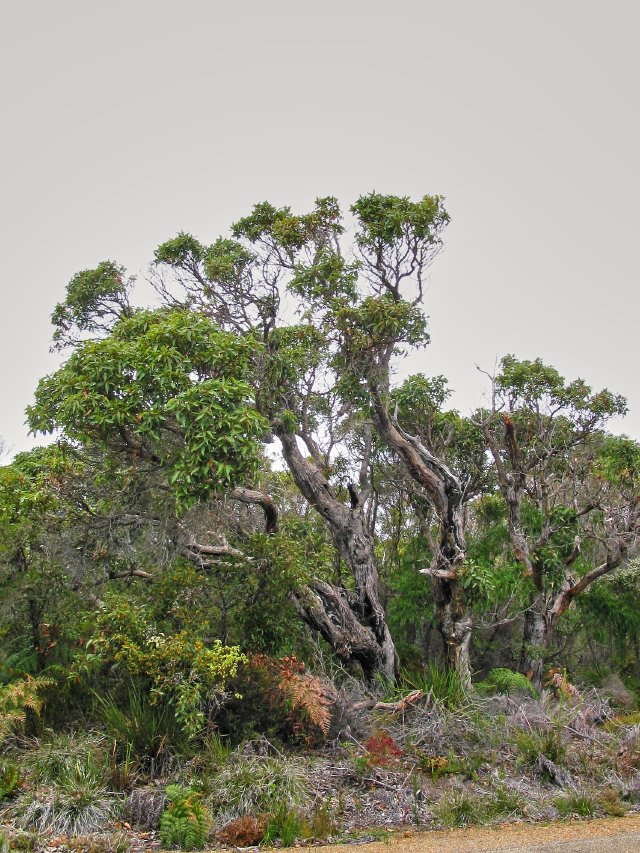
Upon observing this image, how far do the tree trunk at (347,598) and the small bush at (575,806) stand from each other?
4111 mm

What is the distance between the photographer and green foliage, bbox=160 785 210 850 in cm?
589

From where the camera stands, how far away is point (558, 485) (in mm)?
14227

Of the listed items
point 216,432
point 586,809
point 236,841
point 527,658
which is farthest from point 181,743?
point 527,658

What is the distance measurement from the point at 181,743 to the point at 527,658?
306 inches

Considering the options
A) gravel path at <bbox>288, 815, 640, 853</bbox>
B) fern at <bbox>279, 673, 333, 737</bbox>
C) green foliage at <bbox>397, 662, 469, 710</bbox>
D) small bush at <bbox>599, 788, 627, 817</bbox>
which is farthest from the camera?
green foliage at <bbox>397, 662, 469, 710</bbox>

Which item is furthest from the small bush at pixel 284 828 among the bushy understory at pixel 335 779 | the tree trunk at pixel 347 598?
the tree trunk at pixel 347 598

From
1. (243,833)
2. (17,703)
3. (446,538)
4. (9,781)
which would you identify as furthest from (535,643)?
(9,781)

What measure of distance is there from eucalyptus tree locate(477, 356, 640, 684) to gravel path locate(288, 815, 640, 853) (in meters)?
6.52

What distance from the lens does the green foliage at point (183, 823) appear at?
5.89 meters

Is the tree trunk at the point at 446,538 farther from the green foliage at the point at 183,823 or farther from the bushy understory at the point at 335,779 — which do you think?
the green foliage at the point at 183,823

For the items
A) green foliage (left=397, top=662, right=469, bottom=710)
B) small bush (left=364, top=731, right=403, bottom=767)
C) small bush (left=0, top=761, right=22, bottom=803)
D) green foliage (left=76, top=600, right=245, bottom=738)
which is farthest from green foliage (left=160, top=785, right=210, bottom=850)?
green foliage (left=397, top=662, right=469, bottom=710)

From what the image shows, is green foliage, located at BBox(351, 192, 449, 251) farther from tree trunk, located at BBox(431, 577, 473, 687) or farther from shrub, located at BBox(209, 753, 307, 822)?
shrub, located at BBox(209, 753, 307, 822)

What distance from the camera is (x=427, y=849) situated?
5.84 meters

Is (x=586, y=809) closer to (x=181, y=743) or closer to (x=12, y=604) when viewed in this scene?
(x=181, y=743)
